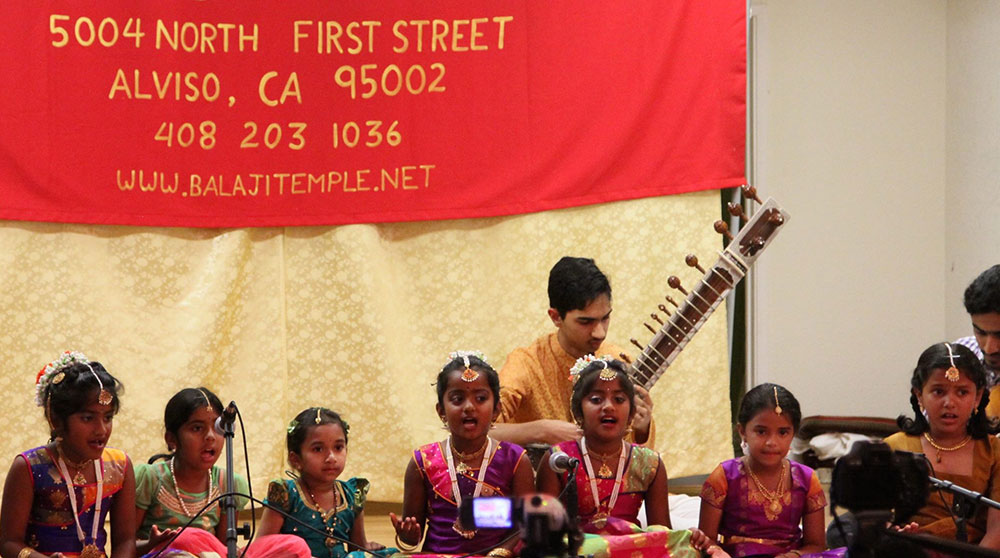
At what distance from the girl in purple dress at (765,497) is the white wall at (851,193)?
7.37 ft

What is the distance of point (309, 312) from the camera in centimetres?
563

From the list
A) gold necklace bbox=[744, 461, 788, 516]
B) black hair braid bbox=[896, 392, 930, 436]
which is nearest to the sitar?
gold necklace bbox=[744, 461, 788, 516]

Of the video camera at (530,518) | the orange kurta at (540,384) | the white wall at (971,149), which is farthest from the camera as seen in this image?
the white wall at (971,149)

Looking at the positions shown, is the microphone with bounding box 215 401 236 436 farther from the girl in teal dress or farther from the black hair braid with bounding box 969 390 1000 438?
the black hair braid with bounding box 969 390 1000 438

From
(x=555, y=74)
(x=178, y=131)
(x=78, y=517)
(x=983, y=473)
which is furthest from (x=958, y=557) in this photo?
(x=178, y=131)

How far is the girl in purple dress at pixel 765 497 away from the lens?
3.77 metres

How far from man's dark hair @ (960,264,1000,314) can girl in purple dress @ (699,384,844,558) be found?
2.36ft

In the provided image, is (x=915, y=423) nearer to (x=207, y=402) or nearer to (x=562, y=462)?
(x=562, y=462)

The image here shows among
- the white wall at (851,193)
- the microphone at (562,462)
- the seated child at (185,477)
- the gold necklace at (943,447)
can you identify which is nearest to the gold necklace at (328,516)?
the seated child at (185,477)

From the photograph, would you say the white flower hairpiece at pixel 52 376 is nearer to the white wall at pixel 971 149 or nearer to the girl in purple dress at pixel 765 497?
the girl in purple dress at pixel 765 497

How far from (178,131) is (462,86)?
1.28m

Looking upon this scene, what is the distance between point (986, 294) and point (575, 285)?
1.33m

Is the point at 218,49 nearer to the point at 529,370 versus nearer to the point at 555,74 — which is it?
the point at 555,74

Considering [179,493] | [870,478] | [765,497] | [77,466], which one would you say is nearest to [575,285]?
[765,497]
